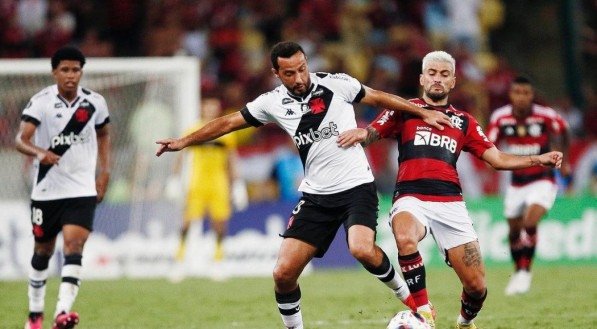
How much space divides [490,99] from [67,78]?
14.5 meters

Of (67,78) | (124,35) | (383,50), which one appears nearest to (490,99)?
(383,50)

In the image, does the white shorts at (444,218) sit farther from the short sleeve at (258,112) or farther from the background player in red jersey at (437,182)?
the short sleeve at (258,112)

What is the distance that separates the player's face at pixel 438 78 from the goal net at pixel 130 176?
30.7ft

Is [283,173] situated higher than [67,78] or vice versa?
[67,78]

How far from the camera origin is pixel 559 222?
810 inches

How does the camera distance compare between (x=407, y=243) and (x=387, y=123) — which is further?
(x=387, y=123)

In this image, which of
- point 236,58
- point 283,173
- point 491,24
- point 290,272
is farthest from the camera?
point 491,24

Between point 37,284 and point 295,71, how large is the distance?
3788 mm

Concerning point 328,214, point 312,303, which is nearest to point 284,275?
point 328,214

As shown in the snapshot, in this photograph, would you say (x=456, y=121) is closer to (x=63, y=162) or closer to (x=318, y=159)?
(x=318, y=159)

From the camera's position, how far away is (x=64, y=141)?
11812 mm

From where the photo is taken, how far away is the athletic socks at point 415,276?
10.1 m

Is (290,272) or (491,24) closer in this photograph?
(290,272)

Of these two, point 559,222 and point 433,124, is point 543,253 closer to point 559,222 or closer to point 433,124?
point 559,222
